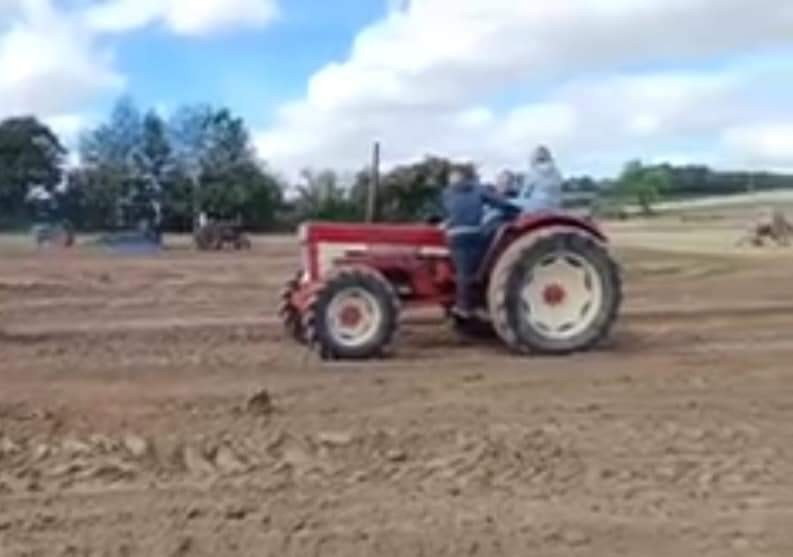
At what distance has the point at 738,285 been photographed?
74.2 feet

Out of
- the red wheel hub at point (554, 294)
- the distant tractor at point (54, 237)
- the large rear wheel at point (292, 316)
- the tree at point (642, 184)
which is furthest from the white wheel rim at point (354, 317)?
the tree at point (642, 184)

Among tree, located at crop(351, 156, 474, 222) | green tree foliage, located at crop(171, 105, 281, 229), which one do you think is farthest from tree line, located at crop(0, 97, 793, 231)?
tree, located at crop(351, 156, 474, 222)

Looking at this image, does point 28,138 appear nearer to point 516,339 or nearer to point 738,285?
point 738,285

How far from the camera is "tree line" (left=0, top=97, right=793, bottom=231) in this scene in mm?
61812

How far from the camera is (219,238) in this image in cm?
4612

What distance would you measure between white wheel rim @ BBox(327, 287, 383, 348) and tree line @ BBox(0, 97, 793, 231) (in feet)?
137

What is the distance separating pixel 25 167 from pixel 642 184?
27.8 m

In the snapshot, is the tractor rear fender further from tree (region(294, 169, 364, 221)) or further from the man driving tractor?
tree (region(294, 169, 364, 221))

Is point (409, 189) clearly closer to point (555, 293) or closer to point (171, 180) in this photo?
point (555, 293)

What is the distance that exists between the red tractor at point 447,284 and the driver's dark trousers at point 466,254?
0.09 meters

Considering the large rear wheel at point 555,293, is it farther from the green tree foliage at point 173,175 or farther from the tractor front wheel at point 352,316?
the green tree foliage at point 173,175

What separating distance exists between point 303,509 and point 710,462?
223 centimetres

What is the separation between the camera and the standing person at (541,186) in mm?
13516

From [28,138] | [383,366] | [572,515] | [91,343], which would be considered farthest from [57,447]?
[28,138]
